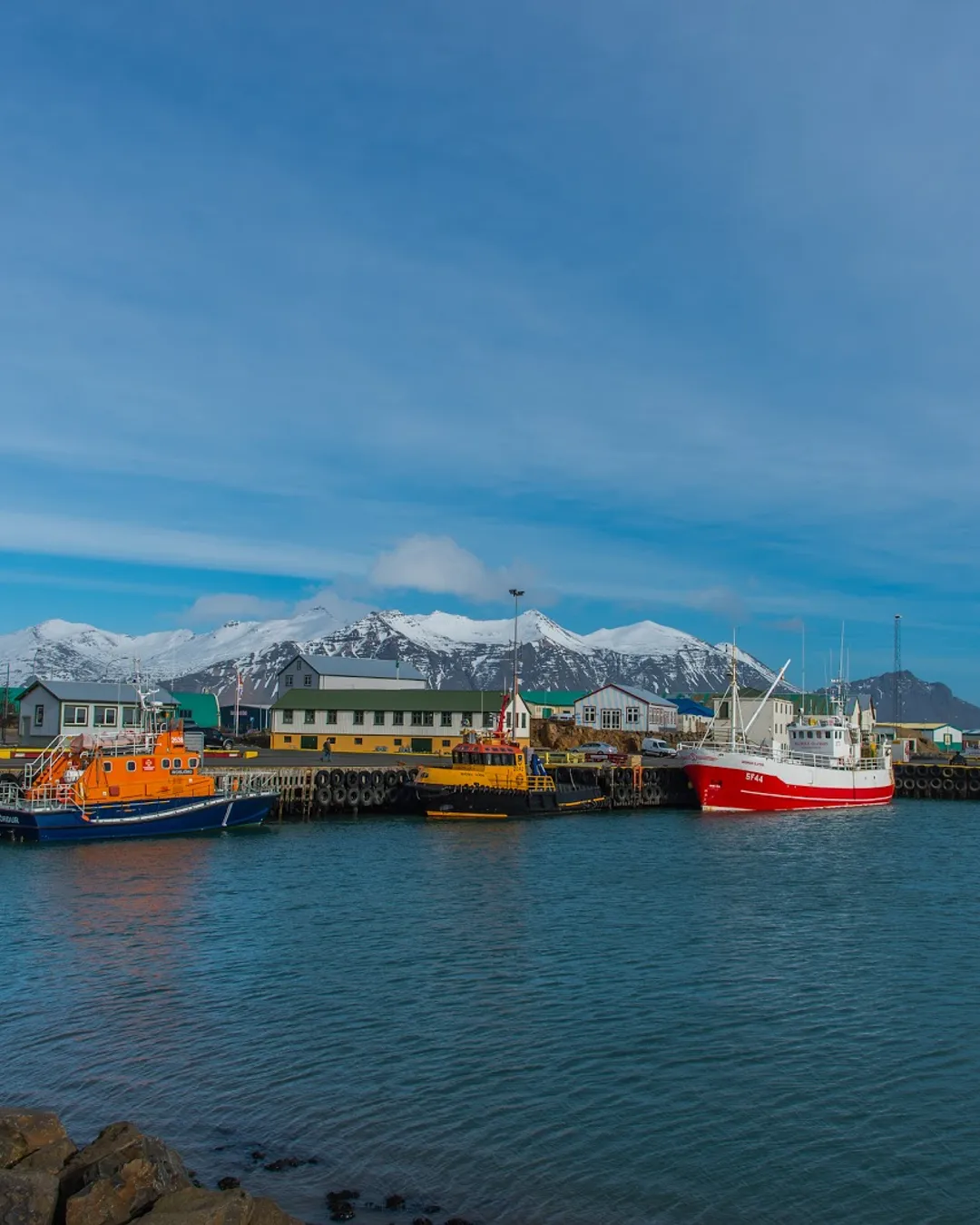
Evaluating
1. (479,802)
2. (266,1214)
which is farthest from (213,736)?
(266,1214)

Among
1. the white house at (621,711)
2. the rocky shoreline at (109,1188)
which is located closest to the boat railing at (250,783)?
the rocky shoreline at (109,1188)

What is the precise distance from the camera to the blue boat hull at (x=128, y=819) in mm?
49188

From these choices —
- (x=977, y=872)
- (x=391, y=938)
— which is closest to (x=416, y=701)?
(x=977, y=872)

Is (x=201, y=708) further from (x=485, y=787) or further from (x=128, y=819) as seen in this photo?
(x=128, y=819)

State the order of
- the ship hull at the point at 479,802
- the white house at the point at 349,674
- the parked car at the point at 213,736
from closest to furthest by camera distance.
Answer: the ship hull at the point at 479,802
the parked car at the point at 213,736
the white house at the point at 349,674

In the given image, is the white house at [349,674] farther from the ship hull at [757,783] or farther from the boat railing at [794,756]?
the ship hull at [757,783]

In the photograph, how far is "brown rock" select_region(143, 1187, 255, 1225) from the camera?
37.9ft

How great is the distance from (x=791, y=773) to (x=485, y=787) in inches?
936

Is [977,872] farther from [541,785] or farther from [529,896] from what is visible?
[541,785]

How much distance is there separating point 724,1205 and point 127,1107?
985cm

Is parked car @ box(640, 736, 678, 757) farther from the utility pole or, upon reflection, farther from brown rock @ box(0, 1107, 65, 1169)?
brown rock @ box(0, 1107, 65, 1169)

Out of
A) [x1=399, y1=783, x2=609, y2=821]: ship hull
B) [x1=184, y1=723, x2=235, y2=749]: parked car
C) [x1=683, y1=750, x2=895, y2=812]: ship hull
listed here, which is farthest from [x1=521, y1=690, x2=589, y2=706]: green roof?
[x1=399, y1=783, x2=609, y2=821]: ship hull

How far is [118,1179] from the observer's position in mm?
12219

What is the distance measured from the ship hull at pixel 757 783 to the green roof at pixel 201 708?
60.5 meters
